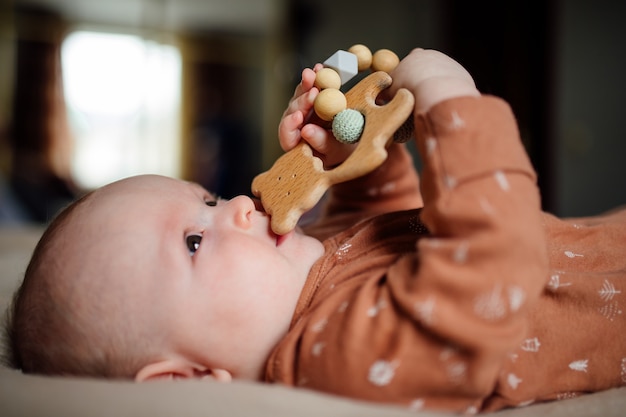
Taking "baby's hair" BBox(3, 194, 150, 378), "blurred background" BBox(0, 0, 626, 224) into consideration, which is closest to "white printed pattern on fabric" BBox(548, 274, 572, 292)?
"baby's hair" BBox(3, 194, 150, 378)

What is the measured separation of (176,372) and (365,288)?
0.27m

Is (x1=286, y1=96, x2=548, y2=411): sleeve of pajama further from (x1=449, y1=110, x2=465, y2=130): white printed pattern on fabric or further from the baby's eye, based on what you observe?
the baby's eye

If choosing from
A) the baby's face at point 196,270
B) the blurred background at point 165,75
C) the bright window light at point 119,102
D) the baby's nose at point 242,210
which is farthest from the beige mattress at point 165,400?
the bright window light at point 119,102

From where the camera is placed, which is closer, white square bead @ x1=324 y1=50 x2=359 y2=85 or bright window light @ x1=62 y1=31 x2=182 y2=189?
white square bead @ x1=324 y1=50 x2=359 y2=85

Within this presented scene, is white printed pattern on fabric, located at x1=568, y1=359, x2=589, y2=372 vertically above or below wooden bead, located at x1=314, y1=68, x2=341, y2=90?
below

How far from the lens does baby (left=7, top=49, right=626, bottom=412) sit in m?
0.62

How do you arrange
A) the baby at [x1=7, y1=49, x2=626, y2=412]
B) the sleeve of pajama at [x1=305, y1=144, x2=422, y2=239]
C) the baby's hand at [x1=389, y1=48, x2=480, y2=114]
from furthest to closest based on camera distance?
the sleeve of pajama at [x1=305, y1=144, x2=422, y2=239] → the baby's hand at [x1=389, y1=48, x2=480, y2=114] → the baby at [x1=7, y1=49, x2=626, y2=412]

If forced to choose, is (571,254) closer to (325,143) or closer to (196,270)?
(325,143)

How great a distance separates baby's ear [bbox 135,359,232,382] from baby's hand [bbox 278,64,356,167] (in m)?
0.35

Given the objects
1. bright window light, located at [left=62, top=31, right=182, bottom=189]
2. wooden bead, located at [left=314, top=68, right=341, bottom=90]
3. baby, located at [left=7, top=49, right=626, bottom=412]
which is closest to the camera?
baby, located at [left=7, top=49, right=626, bottom=412]

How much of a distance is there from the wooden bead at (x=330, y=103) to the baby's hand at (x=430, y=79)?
0.08m

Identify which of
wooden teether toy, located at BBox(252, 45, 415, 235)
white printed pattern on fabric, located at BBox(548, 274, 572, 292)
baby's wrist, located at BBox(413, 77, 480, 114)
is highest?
baby's wrist, located at BBox(413, 77, 480, 114)

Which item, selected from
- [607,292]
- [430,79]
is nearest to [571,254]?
[607,292]

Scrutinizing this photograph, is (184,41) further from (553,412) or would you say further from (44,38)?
(553,412)
